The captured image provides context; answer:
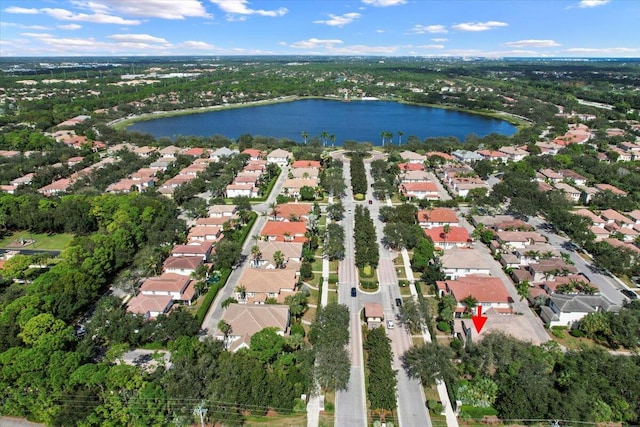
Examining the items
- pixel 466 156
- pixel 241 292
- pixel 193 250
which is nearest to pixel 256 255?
pixel 241 292

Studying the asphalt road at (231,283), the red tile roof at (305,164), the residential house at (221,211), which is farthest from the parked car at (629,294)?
the red tile roof at (305,164)

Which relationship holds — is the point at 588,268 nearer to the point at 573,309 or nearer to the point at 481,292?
the point at 573,309

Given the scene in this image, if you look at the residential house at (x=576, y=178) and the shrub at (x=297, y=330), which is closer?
the shrub at (x=297, y=330)

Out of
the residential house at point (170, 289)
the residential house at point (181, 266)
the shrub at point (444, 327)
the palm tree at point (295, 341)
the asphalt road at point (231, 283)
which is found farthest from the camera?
the residential house at point (181, 266)

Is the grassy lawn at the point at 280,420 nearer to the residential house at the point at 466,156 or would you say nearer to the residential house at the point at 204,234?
the residential house at the point at 204,234

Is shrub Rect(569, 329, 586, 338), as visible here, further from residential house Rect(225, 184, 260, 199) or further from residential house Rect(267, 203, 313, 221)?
residential house Rect(225, 184, 260, 199)

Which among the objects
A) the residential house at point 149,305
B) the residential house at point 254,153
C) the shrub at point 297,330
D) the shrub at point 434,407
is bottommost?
the shrub at point 434,407

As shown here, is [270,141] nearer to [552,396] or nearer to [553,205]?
[553,205]
